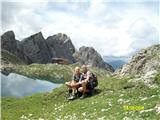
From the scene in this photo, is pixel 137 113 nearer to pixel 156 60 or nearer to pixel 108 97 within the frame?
pixel 108 97

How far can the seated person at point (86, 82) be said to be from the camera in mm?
Result: 40469

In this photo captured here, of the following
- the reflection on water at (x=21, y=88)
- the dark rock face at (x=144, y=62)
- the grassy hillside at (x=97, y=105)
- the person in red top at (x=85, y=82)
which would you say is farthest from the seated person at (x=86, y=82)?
the reflection on water at (x=21, y=88)

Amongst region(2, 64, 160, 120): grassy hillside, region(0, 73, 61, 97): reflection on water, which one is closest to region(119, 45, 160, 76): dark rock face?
region(2, 64, 160, 120): grassy hillside

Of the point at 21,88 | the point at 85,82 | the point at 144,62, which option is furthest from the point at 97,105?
the point at 21,88

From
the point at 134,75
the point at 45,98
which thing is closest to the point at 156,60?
the point at 134,75

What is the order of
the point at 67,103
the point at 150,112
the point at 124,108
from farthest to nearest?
1. the point at 67,103
2. the point at 124,108
3. the point at 150,112

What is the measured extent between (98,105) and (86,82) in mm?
6830

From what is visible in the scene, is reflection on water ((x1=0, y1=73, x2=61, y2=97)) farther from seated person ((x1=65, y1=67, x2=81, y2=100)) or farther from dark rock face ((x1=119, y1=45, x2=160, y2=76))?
seated person ((x1=65, y1=67, x2=81, y2=100))

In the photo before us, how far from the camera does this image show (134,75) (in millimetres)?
44719

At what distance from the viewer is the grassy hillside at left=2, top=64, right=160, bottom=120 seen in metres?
28.8

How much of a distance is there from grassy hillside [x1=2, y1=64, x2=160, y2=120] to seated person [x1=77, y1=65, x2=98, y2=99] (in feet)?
3.39

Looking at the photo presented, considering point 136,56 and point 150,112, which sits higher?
point 136,56

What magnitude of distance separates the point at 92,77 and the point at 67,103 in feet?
11.8

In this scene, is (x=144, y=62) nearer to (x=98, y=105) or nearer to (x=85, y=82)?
(x=85, y=82)
